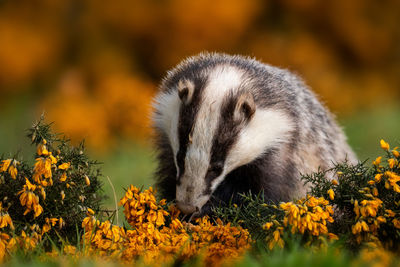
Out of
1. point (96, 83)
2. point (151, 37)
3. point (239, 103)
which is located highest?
point (151, 37)

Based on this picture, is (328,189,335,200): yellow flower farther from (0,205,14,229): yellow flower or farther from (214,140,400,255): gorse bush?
(0,205,14,229): yellow flower

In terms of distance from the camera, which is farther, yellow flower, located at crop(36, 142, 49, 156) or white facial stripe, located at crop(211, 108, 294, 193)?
white facial stripe, located at crop(211, 108, 294, 193)

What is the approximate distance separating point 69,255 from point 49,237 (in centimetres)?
33

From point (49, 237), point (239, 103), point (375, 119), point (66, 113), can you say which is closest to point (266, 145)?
point (239, 103)

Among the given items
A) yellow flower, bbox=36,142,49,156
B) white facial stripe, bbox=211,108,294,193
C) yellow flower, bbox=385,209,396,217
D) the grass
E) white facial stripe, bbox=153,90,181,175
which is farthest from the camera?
the grass

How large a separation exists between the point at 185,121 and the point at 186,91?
249 mm

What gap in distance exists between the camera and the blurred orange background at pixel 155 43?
1165cm

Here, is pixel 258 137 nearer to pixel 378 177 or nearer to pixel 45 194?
pixel 378 177

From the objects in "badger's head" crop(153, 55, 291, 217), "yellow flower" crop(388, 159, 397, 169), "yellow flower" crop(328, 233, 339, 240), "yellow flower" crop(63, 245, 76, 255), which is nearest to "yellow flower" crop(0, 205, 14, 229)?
"yellow flower" crop(63, 245, 76, 255)

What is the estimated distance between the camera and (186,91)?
4.35 meters

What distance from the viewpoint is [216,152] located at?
13.5ft

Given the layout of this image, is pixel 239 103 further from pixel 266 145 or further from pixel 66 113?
pixel 66 113

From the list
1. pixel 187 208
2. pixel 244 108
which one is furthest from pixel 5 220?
pixel 244 108

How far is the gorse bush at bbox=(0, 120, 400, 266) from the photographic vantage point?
3.63 m
